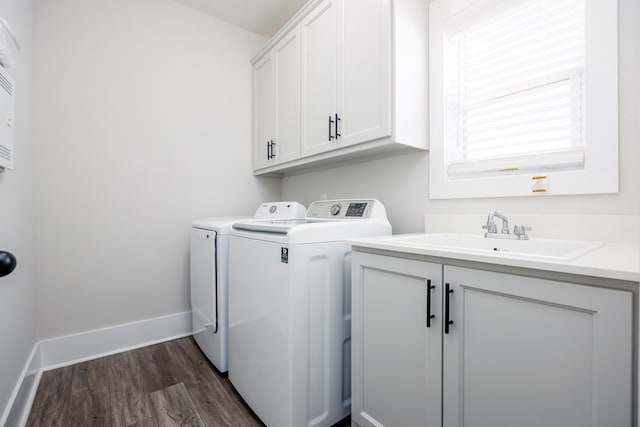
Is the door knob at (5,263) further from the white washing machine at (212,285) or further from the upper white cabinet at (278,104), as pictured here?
the upper white cabinet at (278,104)

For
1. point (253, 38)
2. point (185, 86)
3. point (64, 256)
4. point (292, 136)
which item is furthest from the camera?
point (253, 38)

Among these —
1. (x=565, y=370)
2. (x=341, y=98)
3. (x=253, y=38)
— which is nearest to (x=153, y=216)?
(x=341, y=98)

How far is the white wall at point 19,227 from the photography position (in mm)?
1246

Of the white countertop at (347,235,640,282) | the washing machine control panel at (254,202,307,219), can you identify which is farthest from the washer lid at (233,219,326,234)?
the washing machine control panel at (254,202,307,219)

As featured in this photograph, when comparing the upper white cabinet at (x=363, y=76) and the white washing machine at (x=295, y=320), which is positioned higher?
the upper white cabinet at (x=363, y=76)

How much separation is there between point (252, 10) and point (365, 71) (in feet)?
4.88

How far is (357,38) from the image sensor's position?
1678 mm

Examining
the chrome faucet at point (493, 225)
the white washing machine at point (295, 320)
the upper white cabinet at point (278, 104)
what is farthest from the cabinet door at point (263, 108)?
the chrome faucet at point (493, 225)

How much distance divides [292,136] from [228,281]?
1169mm

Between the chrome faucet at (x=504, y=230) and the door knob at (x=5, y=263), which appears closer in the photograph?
the door knob at (x=5, y=263)

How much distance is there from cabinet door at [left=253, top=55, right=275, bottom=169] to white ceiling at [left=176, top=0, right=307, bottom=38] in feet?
1.18

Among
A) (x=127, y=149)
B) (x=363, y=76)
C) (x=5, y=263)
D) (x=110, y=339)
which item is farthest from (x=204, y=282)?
(x=363, y=76)

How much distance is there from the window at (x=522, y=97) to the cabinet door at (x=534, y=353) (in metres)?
0.70

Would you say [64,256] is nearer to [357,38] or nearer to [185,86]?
[185,86]
